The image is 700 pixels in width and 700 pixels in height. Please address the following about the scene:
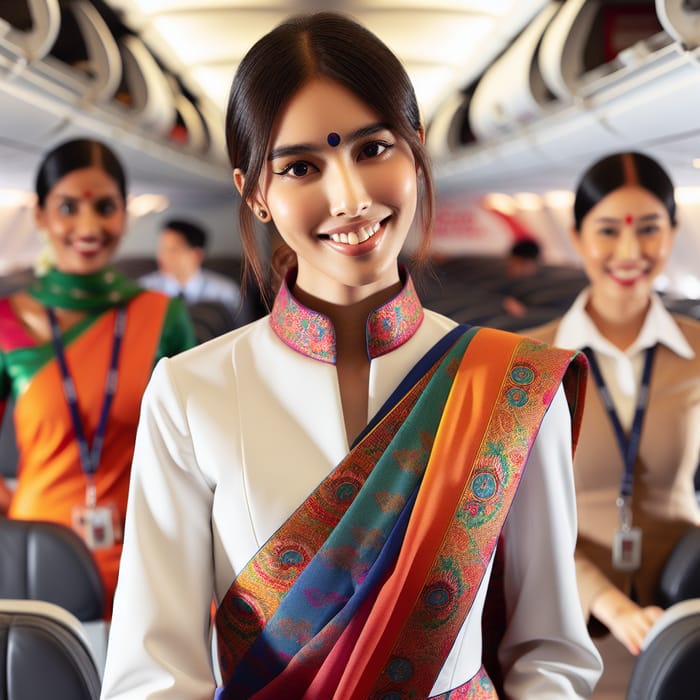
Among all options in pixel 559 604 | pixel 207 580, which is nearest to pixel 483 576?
pixel 559 604

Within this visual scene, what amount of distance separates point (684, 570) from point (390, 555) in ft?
3.60

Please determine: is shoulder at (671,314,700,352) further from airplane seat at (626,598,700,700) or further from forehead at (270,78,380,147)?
forehead at (270,78,380,147)

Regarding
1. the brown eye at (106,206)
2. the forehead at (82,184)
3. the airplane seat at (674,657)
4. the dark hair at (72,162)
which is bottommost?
the airplane seat at (674,657)

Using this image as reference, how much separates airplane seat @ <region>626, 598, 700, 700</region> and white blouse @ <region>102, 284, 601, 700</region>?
0.26 m

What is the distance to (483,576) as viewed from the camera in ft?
3.93

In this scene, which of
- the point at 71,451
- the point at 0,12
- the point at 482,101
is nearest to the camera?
the point at 71,451

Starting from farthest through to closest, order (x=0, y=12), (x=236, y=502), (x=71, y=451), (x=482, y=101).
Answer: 1. (x=482, y=101)
2. (x=0, y=12)
3. (x=71, y=451)
4. (x=236, y=502)

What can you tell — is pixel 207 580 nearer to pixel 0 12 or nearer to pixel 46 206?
pixel 46 206

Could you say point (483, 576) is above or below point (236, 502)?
below

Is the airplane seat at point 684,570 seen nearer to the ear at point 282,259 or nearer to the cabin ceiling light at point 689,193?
the ear at point 282,259

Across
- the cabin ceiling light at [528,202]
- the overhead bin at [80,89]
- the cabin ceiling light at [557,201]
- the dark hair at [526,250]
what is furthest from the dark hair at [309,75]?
the cabin ceiling light at [528,202]

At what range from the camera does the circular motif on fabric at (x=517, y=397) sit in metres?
1.21

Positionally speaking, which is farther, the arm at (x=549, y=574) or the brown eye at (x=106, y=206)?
the brown eye at (x=106, y=206)

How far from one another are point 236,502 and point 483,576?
331 mm
